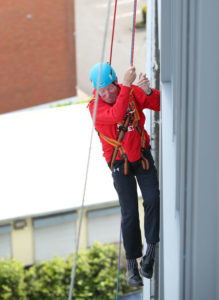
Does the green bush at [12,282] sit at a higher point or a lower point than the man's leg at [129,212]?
lower

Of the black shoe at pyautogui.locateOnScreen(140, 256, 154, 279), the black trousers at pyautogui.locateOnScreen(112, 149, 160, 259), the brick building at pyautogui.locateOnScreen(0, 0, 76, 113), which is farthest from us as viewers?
the brick building at pyautogui.locateOnScreen(0, 0, 76, 113)

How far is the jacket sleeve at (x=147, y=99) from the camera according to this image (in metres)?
2.55

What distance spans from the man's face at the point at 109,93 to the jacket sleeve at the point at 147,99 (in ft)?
0.40

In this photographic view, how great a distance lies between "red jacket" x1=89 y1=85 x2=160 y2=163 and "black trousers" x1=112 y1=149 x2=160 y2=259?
8 centimetres

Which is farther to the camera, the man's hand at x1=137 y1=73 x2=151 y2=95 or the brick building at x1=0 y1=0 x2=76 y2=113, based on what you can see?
the brick building at x1=0 y1=0 x2=76 y2=113

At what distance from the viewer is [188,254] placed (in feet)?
5.66

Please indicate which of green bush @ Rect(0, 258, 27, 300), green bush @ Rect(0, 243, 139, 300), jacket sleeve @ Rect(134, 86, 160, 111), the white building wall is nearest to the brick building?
green bush @ Rect(0, 243, 139, 300)

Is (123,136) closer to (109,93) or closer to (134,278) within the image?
(109,93)

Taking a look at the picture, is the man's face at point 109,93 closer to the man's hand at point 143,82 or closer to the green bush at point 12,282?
the man's hand at point 143,82

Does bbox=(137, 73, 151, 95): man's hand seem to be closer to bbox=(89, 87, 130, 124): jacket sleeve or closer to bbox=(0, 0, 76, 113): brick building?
bbox=(89, 87, 130, 124): jacket sleeve

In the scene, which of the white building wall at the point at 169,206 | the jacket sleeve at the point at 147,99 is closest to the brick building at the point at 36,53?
the jacket sleeve at the point at 147,99

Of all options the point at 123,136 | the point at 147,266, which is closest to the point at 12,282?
the point at 147,266

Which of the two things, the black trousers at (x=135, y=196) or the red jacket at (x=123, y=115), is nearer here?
the red jacket at (x=123, y=115)

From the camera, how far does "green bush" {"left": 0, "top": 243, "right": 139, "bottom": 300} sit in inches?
304
